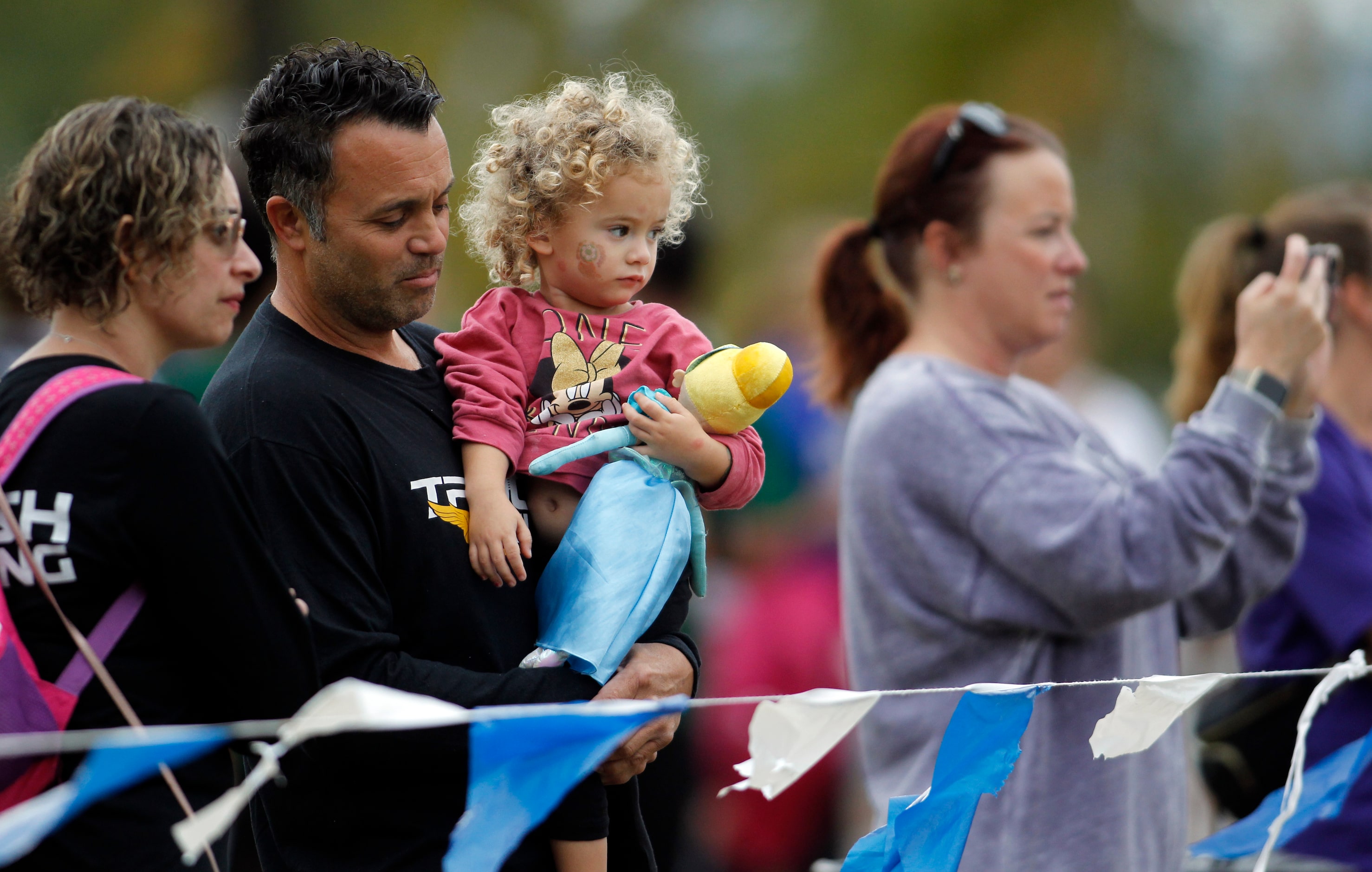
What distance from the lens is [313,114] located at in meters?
2.05

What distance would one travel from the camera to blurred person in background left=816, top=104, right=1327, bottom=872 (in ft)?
9.21

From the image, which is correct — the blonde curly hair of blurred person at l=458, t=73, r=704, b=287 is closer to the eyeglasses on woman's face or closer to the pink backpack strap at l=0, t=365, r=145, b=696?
the eyeglasses on woman's face

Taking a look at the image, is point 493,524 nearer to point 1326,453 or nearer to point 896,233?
point 896,233

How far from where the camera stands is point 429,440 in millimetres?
2154

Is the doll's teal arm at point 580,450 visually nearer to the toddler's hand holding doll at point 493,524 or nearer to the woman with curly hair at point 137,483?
the toddler's hand holding doll at point 493,524

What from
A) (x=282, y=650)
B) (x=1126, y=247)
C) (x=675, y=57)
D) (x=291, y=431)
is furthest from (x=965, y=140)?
(x=1126, y=247)

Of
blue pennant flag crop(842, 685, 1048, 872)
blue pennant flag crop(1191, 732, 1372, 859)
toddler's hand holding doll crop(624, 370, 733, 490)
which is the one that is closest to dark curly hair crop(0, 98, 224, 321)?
toddler's hand holding doll crop(624, 370, 733, 490)

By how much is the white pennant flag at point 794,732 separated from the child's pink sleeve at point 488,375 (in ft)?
1.95

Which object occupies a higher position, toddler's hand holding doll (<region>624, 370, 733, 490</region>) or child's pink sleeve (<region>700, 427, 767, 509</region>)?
toddler's hand holding doll (<region>624, 370, 733, 490</region>)

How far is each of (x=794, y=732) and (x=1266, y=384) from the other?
1651 mm

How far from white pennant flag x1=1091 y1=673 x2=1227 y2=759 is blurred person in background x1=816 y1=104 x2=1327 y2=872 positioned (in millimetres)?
527

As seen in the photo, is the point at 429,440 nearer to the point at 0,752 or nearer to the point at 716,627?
the point at 0,752

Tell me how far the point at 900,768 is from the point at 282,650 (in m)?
1.57

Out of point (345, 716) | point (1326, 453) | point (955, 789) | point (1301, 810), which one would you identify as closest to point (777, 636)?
point (1326, 453)
